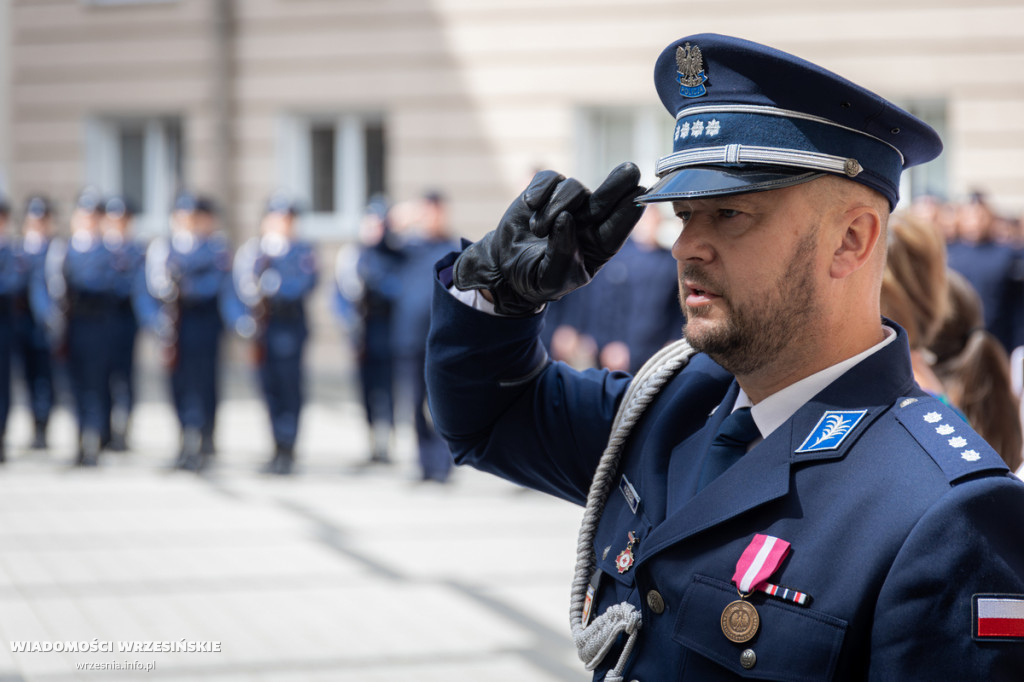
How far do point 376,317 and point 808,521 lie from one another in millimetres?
8569

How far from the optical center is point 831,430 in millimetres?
1719

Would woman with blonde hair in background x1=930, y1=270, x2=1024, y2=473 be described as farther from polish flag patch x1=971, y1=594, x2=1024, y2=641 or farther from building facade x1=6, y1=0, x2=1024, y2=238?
building facade x1=6, y1=0, x2=1024, y2=238

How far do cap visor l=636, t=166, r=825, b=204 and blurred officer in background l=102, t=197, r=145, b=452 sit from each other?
8.60 m

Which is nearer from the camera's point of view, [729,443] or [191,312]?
[729,443]

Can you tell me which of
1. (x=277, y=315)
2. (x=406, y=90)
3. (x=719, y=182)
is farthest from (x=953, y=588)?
(x=406, y=90)

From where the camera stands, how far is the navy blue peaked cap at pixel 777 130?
171cm

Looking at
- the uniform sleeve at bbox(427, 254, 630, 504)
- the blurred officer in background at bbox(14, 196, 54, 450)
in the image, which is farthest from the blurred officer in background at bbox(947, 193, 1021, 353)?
the uniform sleeve at bbox(427, 254, 630, 504)

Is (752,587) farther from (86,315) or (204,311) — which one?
(86,315)

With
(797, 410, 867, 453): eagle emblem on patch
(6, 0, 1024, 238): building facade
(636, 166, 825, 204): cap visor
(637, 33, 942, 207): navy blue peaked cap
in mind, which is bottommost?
(797, 410, 867, 453): eagle emblem on patch

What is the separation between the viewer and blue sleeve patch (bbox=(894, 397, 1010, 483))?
62.1 inches

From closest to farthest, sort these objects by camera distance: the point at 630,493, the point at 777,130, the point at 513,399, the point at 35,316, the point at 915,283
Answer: the point at 777,130, the point at 630,493, the point at 513,399, the point at 915,283, the point at 35,316

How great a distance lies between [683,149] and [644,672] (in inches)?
31.0

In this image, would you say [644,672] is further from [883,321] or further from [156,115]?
[156,115]

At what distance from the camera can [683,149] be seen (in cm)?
185
